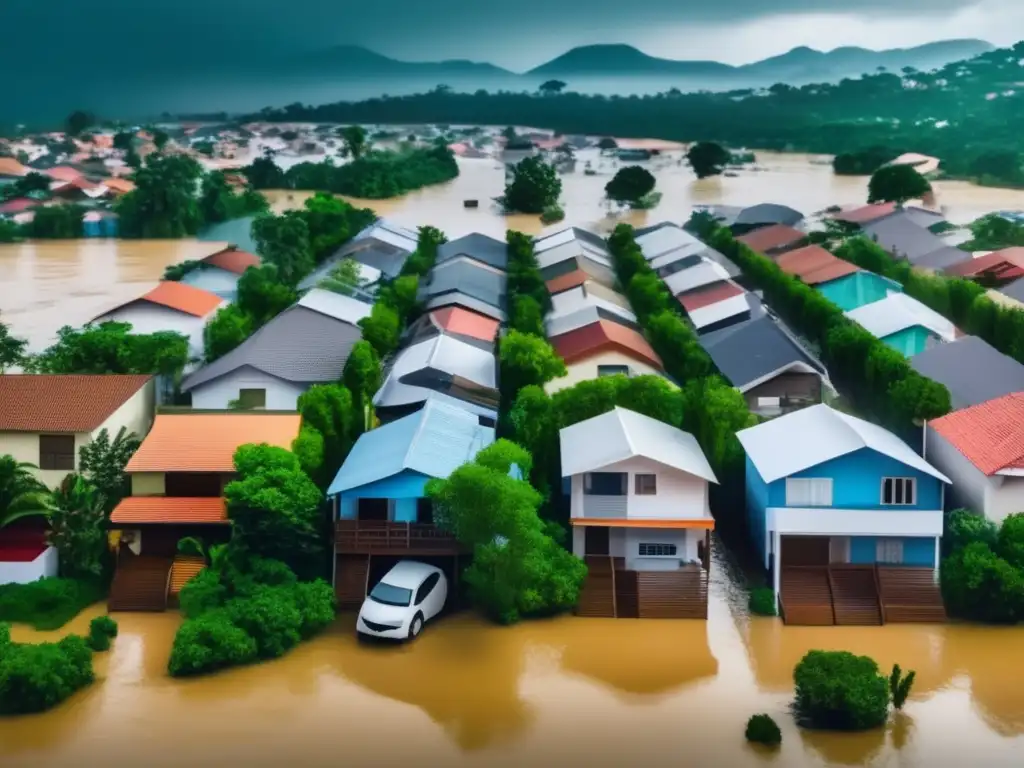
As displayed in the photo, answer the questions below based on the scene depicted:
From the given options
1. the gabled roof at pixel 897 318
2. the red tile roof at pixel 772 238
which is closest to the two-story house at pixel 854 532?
the gabled roof at pixel 897 318

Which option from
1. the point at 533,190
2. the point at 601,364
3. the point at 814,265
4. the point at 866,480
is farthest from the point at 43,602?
the point at 533,190

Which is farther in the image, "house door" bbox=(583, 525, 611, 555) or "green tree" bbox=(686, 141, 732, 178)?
"green tree" bbox=(686, 141, 732, 178)

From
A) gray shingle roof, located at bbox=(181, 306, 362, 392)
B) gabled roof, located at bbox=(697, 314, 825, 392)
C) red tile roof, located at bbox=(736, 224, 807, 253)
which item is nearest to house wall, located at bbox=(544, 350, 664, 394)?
gabled roof, located at bbox=(697, 314, 825, 392)

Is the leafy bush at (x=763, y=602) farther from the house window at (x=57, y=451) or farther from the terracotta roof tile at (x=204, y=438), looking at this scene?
the house window at (x=57, y=451)

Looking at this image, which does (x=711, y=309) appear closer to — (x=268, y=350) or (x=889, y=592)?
(x=268, y=350)

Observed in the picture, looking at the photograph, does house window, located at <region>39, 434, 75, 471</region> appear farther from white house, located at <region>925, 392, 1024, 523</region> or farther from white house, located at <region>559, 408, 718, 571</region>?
white house, located at <region>925, 392, 1024, 523</region>

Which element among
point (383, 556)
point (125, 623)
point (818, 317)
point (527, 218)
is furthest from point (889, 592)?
point (527, 218)

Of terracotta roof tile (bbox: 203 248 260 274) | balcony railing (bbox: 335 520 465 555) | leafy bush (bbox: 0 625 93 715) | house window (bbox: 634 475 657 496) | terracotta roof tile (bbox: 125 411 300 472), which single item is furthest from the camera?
terracotta roof tile (bbox: 203 248 260 274)
